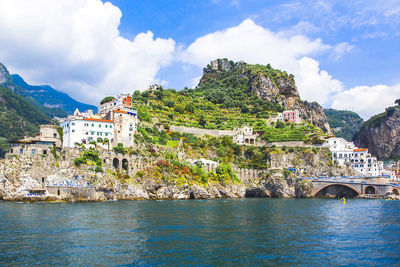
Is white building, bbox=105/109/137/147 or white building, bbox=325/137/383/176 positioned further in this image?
white building, bbox=325/137/383/176

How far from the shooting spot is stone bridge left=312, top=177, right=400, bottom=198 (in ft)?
273

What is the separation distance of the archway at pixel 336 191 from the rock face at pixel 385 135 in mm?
92384

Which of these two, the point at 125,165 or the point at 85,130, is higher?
the point at 85,130

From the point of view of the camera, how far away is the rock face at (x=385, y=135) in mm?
163875

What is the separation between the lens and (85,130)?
75000mm

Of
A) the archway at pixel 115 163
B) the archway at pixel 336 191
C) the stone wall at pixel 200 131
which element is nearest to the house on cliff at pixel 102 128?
the archway at pixel 115 163

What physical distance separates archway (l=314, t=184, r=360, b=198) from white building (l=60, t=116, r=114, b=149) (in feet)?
190

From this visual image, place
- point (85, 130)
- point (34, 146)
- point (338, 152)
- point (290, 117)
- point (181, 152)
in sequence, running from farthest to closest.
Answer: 1. point (290, 117)
2. point (338, 152)
3. point (181, 152)
4. point (85, 130)
5. point (34, 146)

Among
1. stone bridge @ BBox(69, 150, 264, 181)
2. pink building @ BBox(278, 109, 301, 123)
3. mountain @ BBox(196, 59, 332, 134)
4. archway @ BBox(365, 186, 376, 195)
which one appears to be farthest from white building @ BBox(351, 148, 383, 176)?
stone bridge @ BBox(69, 150, 264, 181)

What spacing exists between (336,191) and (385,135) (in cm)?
10107

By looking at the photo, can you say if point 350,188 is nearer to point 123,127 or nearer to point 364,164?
point 364,164

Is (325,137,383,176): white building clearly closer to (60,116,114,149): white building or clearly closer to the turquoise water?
the turquoise water

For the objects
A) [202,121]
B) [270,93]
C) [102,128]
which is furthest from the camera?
[270,93]

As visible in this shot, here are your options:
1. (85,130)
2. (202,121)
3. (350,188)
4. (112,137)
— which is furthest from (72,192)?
(350,188)
